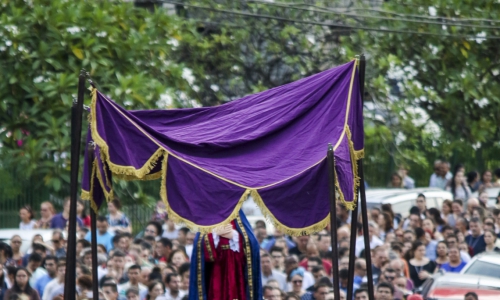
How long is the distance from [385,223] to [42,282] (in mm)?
5784

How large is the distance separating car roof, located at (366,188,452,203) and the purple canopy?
28.8 feet

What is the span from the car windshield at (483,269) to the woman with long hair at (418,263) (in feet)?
2.70

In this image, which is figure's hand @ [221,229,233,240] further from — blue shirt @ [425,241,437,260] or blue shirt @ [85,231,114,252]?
blue shirt @ [425,241,437,260]

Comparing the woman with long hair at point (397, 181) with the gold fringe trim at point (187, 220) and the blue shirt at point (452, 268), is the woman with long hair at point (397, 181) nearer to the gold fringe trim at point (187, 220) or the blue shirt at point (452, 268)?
the blue shirt at point (452, 268)

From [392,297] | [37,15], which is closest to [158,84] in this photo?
[37,15]

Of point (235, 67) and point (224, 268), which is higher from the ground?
point (235, 67)

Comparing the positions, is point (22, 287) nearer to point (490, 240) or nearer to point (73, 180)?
point (73, 180)

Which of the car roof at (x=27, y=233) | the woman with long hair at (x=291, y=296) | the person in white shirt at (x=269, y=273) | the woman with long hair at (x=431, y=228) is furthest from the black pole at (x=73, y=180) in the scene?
the woman with long hair at (x=431, y=228)

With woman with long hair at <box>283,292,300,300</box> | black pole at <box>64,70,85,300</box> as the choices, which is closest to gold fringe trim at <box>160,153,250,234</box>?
black pole at <box>64,70,85,300</box>

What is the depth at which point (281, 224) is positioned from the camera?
350 inches

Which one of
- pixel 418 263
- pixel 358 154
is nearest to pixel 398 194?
pixel 418 263

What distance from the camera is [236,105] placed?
10.2 m

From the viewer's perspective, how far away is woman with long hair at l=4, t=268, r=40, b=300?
1215 cm

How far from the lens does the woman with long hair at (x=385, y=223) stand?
53.7 ft
